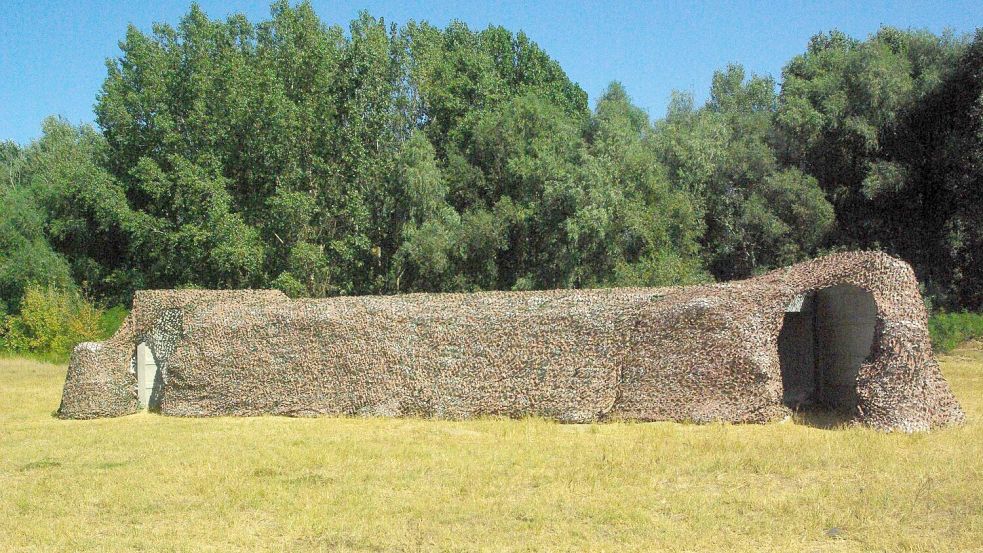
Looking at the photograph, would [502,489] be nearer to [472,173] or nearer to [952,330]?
[952,330]

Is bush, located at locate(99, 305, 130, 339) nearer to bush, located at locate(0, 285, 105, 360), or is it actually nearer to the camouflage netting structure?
bush, located at locate(0, 285, 105, 360)

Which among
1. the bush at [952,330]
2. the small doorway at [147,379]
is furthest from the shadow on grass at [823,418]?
the bush at [952,330]

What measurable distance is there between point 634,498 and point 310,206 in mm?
23666

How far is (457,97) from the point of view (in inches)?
1411

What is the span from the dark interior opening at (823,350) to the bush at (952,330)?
1131cm

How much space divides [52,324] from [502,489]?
29.1 meters

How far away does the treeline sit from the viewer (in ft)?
99.6

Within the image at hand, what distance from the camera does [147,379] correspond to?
701 inches

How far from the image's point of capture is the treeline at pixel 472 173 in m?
30.3

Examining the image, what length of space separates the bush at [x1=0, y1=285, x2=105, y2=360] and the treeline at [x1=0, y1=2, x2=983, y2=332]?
242cm

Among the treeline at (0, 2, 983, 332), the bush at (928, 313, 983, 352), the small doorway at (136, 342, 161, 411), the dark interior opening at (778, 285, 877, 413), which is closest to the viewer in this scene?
the dark interior opening at (778, 285, 877, 413)

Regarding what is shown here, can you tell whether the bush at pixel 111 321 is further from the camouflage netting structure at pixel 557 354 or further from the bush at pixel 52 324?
the camouflage netting structure at pixel 557 354

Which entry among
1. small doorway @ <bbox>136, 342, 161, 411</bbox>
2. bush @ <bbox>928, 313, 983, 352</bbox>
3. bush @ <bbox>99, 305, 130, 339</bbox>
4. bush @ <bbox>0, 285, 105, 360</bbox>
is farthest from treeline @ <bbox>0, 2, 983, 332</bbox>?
small doorway @ <bbox>136, 342, 161, 411</bbox>

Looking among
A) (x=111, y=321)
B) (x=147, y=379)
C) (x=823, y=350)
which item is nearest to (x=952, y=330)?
(x=823, y=350)
